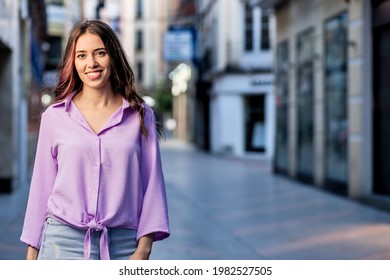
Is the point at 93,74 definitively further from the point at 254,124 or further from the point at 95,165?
the point at 254,124

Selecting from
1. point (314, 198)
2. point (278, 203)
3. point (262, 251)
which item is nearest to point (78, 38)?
point (262, 251)

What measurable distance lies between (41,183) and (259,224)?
6.98m

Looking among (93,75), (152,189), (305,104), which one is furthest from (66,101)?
(305,104)

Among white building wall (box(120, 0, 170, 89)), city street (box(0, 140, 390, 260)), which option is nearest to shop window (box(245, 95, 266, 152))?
city street (box(0, 140, 390, 260))

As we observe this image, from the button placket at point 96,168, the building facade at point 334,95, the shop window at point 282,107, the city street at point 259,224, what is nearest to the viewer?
the button placket at point 96,168

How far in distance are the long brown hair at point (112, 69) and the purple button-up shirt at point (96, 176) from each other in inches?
1.6

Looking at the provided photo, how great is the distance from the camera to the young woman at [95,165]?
2.39 m

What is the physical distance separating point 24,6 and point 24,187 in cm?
335

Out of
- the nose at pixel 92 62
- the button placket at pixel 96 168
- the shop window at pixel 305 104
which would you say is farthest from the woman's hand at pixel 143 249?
the shop window at pixel 305 104

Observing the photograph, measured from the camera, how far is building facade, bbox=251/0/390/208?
458 inches

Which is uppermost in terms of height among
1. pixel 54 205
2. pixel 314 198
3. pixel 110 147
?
pixel 110 147

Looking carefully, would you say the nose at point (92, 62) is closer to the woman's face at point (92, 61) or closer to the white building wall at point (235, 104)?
the woman's face at point (92, 61)

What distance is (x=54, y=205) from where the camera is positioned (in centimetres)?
244
